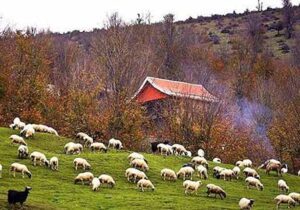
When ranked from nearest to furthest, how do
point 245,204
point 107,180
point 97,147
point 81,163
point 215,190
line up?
point 245,204 < point 107,180 < point 215,190 < point 81,163 < point 97,147

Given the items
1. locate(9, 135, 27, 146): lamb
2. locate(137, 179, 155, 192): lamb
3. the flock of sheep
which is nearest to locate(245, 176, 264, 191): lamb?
the flock of sheep

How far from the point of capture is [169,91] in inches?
2756

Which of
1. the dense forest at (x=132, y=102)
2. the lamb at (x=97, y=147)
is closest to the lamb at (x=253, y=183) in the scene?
the lamb at (x=97, y=147)

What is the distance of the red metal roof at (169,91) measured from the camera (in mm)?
64875

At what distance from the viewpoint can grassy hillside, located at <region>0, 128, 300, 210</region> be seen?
29000 mm

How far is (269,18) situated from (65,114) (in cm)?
10845

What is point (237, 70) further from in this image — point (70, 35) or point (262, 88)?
point (70, 35)

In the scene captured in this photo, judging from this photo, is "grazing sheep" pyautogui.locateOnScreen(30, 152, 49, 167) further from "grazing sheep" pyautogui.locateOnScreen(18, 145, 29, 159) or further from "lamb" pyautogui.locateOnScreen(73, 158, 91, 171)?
"lamb" pyautogui.locateOnScreen(73, 158, 91, 171)

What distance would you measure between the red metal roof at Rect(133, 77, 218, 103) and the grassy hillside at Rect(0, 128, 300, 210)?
2035 centimetres

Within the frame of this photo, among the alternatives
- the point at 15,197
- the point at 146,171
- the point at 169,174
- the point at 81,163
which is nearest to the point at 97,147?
the point at 146,171

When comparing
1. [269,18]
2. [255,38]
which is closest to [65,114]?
[255,38]

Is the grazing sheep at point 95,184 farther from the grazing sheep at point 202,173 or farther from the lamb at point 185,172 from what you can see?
the grazing sheep at point 202,173

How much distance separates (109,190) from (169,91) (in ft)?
124

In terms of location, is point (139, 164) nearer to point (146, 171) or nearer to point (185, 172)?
point (146, 171)
